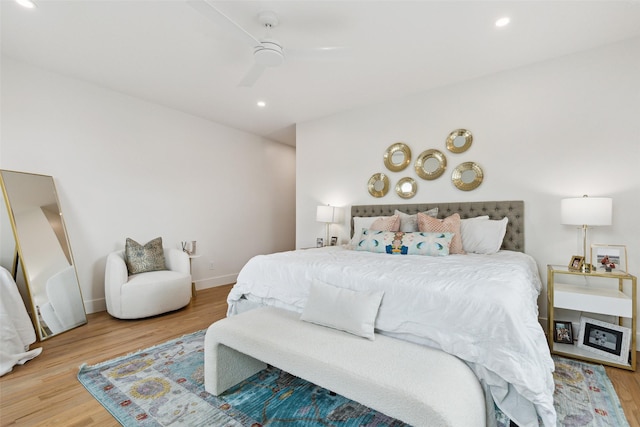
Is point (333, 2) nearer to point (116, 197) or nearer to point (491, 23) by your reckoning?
point (491, 23)

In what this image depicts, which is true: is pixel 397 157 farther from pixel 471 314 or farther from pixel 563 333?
pixel 471 314

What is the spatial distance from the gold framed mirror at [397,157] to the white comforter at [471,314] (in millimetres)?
1890

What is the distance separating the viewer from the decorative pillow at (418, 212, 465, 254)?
9.22 feet

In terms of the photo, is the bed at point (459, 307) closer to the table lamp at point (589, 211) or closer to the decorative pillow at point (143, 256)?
the table lamp at point (589, 211)

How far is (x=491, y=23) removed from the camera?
2348 mm

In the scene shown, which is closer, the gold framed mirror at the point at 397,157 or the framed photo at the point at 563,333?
the framed photo at the point at 563,333

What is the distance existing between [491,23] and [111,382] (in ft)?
12.6

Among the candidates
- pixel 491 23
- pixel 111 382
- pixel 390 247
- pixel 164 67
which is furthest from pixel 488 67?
pixel 111 382

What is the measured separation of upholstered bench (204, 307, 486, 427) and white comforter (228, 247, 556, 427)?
0.09m

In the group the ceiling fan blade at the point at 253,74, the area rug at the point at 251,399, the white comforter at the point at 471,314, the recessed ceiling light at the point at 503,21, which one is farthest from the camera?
the ceiling fan blade at the point at 253,74

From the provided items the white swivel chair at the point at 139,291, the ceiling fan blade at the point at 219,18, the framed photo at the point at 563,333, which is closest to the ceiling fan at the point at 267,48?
the ceiling fan blade at the point at 219,18

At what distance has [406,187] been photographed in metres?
3.76

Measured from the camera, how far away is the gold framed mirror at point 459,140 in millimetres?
3332

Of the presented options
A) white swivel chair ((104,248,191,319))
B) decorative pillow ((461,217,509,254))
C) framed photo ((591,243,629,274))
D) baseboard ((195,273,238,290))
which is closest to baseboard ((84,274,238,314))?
baseboard ((195,273,238,290))
